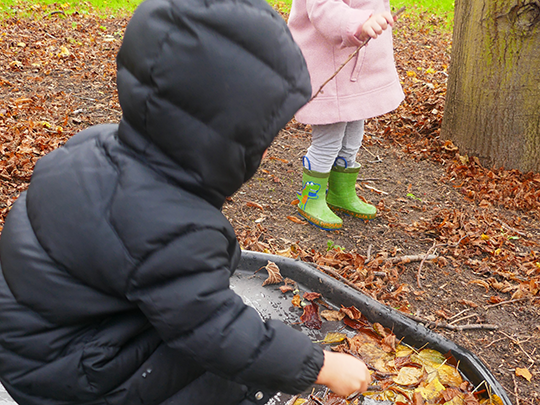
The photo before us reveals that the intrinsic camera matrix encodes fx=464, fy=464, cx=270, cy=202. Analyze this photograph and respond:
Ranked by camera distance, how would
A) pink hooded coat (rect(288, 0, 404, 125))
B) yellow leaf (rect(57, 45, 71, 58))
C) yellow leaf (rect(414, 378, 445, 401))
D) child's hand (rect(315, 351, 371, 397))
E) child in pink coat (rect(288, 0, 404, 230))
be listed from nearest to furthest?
child's hand (rect(315, 351, 371, 397)) < yellow leaf (rect(414, 378, 445, 401)) < child in pink coat (rect(288, 0, 404, 230)) < pink hooded coat (rect(288, 0, 404, 125)) < yellow leaf (rect(57, 45, 71, 58))

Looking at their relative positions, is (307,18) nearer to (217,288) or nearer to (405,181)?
(405,181)

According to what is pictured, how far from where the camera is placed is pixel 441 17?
10609 mm

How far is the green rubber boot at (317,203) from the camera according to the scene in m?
3.07

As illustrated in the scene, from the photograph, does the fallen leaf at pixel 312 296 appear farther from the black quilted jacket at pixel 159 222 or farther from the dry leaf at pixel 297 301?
the black quilted jacket at pixel 159 222

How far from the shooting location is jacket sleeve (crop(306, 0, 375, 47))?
2.44 m

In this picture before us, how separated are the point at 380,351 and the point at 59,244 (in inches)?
58.8

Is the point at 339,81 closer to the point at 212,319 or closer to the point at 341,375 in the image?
the point at 341,375

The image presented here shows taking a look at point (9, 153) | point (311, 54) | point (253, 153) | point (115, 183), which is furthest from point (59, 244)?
point (9, 153)

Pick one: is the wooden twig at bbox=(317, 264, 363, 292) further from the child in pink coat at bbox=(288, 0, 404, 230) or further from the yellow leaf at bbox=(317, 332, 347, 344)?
the child in pink coat at bbox=(288, 0, 404, 230)

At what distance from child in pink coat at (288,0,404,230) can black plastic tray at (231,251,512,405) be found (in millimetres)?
722

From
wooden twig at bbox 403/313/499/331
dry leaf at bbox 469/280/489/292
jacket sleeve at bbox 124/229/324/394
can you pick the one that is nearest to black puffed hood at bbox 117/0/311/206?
jacket sleeve at bbox 124/229/324/394

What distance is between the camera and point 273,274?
241 centimetres

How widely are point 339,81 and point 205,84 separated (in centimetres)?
187

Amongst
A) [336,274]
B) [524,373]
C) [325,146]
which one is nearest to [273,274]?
[336,274]
